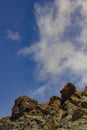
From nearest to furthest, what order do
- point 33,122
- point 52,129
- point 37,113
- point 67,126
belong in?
point 67,126 → point 52,129 → point 33,122 → point 37,113

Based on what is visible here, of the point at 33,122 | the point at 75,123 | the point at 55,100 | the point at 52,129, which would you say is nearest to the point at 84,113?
the point at 75,123

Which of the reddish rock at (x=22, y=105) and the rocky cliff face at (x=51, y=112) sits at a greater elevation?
the reddish rock at (x=22, y=105)

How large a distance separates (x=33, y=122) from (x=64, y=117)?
1226 centimetres

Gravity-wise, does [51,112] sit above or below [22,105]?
below

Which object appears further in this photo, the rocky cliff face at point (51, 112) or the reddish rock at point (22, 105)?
the reddish rock at point (22, 105)

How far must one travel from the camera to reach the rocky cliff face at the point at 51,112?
120 metres

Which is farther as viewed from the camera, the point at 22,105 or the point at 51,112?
the point at 22,105

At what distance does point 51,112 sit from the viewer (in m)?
142

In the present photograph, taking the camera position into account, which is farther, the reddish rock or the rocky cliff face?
the reddish rock

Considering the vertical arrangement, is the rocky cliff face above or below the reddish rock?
below

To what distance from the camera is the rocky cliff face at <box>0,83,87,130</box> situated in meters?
120

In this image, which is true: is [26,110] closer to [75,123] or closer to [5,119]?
[5,119]

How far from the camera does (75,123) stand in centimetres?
11194

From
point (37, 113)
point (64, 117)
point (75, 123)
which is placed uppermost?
point (37, 113)
